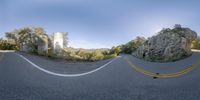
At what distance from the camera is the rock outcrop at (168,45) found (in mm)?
27469

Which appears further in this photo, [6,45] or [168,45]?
[6,45]

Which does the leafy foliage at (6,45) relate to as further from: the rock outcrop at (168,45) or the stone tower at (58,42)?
the rock outcrop at (168,45)

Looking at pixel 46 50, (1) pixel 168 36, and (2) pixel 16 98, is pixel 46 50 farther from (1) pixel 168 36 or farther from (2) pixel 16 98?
(2) pixel 16 98

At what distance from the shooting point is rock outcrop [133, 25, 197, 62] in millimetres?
27469

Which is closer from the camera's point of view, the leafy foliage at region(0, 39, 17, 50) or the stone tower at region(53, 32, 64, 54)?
the stone tower at region(53, 32, 64, 54)

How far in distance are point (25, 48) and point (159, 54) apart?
1580cm

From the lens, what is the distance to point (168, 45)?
2959 centimetres

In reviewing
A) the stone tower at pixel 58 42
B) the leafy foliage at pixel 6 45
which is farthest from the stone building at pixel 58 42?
the leafy foliage at pixel 6 45

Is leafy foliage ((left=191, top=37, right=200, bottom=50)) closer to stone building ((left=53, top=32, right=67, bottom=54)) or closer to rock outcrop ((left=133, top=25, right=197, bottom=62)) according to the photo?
rock outcrop ((left=133, top=25, right=197, bottom=62))

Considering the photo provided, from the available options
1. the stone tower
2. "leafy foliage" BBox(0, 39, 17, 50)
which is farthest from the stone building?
"leafy foliage" BBox(0, 39, 17, 50)

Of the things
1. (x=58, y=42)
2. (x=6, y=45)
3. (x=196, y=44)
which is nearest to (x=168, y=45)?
(x=196, y=44)

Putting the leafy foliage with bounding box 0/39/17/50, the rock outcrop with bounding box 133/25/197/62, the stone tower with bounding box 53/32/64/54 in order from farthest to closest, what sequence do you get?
1. the leafy foliage with bounding box 0/39/17/50
2. the stone tower with bounding box 53/32/64/54
3. the rock outcrop with bounding box 133/25/197/62

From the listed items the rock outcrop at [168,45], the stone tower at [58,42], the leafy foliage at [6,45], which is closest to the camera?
the rock outcrop at [168,45]

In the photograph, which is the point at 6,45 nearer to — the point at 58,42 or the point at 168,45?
the point at 58,42
